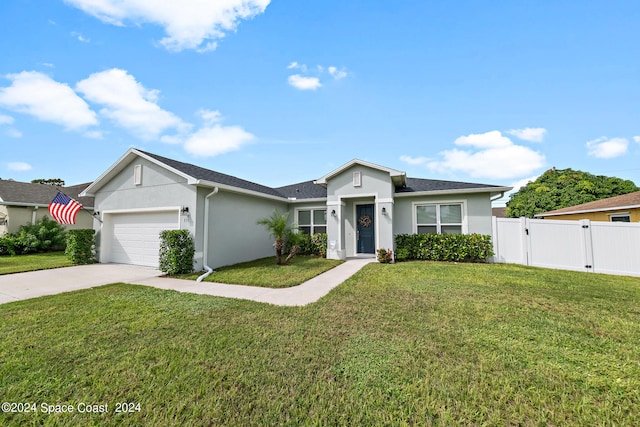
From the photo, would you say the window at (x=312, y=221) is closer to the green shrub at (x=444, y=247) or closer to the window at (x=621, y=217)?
the green shrub at (x=444, y=247)

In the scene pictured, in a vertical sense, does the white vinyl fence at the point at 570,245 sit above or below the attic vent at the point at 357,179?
below

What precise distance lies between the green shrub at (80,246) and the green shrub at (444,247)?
12.8 meters

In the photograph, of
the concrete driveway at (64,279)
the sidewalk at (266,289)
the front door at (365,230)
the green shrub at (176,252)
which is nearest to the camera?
the sidewalk at (266,289)

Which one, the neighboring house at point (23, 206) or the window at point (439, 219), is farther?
the neighboring house at point (23, 206)

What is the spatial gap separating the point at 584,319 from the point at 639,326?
1.98 ft

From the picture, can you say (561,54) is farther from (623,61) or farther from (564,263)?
(564,263)

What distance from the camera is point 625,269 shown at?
7637mm

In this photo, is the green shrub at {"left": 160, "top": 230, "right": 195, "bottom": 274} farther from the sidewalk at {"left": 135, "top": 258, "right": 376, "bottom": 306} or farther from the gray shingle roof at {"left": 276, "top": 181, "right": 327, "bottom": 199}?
the gray shingle roof at {"left": 276, "top": 181, "right": 327, "bottom": 199}

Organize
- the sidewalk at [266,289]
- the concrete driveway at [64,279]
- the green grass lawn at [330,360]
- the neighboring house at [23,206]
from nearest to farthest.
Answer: the green grass lawn at [330,360] → the sidewalk at [266,289] → the concrete driveway at [64,279] → the neighboring house at [23,206]

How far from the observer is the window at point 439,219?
1082 cm

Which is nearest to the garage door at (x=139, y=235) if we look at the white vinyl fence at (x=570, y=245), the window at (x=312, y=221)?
the window at (x=312, y=221)

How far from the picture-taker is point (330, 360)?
288cm

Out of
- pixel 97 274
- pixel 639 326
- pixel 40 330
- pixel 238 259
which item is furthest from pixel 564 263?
pixel 97 274

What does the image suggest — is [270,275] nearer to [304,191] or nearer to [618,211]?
[304,191]
